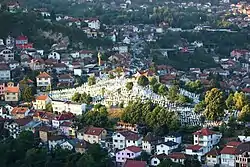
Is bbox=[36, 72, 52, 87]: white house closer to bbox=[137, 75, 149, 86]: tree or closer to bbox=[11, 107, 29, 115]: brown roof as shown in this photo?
bbox=[11, 107, 29, 115]: brown roof

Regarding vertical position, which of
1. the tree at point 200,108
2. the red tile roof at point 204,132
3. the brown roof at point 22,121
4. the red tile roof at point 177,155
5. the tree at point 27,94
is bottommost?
the red tile roof at point 177,155

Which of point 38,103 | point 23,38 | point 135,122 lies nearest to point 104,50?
point 23,38

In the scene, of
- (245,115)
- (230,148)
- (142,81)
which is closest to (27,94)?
(142,81)

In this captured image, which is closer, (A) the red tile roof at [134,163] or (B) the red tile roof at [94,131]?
(A) the red tile roof at [134,163]

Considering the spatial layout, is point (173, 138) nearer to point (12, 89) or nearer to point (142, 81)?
point (142, 81)

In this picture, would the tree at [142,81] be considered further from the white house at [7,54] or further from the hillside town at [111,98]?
the white house at [7,54]

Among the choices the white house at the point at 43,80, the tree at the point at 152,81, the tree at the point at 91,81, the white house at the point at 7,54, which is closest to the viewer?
the tree at the point at 152,81

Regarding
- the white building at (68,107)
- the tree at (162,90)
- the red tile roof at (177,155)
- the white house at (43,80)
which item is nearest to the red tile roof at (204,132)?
the red tile roof at (177,155)
